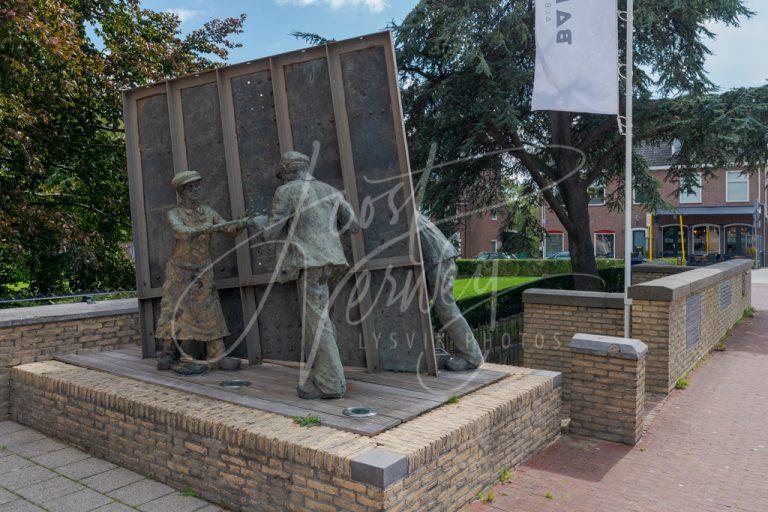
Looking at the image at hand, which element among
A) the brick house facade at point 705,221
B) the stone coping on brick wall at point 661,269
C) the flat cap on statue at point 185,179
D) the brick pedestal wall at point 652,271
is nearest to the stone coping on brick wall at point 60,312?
the flat cap on statue at point 185,179

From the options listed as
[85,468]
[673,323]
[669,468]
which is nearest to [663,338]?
[673,323]

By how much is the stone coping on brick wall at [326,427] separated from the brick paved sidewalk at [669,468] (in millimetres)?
715

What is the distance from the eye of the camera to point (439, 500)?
4598 mm

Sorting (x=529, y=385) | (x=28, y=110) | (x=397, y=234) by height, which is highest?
(x=28, y=110)

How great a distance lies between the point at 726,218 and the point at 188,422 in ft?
143

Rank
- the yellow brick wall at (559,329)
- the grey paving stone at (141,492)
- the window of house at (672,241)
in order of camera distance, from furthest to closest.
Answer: the window of house at (672,241) < the yellow brick wall at (559,329) < the grey paving stone at (141,492)

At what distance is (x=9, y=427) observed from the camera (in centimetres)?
733

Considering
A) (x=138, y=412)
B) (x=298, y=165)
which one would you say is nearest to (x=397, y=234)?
(x=298, y=165)

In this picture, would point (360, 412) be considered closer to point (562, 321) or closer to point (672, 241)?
point (562, 321)

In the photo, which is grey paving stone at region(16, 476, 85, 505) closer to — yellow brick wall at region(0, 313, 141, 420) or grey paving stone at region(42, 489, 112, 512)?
grey paving stone at region(42, 489, 112, 512)

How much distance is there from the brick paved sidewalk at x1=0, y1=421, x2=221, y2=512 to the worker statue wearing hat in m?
1.38

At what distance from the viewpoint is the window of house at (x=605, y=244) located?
141 feet

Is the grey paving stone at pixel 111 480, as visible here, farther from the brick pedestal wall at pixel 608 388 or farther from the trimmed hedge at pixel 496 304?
the trimmed hedge at pixel 496 304

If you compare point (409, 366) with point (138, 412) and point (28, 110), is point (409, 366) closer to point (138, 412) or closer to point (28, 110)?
point (138, 412)
